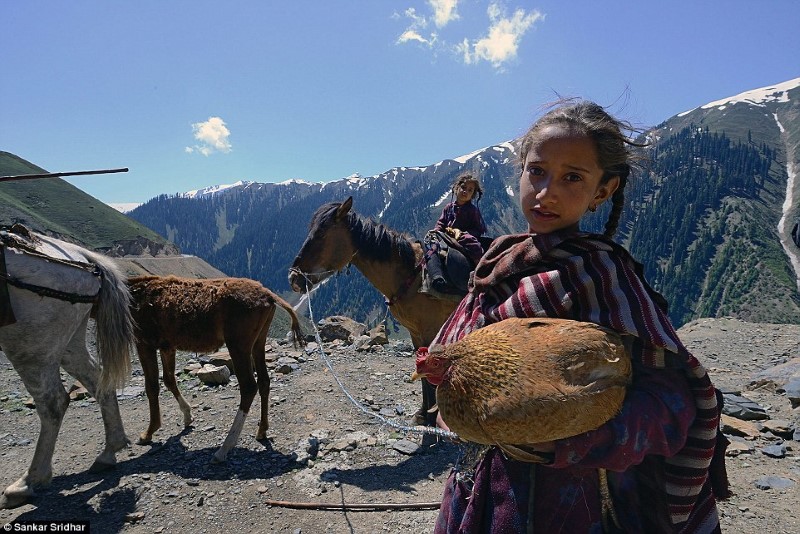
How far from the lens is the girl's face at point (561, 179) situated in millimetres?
1242

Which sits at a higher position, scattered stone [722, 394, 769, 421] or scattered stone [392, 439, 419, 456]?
scattered stone [722, 394, 769, 421]

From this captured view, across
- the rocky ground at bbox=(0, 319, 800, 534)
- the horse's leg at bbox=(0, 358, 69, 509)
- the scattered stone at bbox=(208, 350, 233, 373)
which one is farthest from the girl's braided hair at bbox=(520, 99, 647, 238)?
the scattered stone at bbox=(208, 350, 233, 373)

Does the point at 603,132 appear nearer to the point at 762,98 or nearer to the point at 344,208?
the point at 344,208

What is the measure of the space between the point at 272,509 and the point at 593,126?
14.3 ft

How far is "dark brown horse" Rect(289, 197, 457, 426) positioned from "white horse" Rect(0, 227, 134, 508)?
6.75 feet

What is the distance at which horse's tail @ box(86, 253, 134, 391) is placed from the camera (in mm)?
4660

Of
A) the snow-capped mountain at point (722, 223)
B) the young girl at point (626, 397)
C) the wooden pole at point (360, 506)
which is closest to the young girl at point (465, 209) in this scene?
the wooden pole at point (360, 506)

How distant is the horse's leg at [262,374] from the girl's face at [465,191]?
3.03m

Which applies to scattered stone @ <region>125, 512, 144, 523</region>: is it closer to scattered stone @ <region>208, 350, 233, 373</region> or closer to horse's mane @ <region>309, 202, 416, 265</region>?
horse's mane @ <region>309, 202, 416, 265</region>

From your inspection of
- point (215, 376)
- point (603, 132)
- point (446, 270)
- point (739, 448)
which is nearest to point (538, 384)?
point (603, 132)

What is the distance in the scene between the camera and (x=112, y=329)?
4699mm

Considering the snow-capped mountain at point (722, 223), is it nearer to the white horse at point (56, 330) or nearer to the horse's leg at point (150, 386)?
the horse's leg at point (150, 386)

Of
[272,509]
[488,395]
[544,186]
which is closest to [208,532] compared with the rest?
[272,509]

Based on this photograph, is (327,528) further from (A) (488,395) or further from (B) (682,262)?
(B) (682,262)
